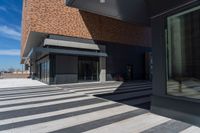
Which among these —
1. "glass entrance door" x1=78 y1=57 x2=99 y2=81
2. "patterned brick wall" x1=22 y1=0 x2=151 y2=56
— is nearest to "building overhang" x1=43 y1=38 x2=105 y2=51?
"patterned brick wall" x1=22 y1=0 x2=151 y2=56

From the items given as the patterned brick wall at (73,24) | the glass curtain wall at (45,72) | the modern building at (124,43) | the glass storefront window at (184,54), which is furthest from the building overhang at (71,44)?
the glass storefront window at (184,54)

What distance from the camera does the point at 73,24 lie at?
18906 millimetres

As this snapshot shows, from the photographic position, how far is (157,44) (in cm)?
579

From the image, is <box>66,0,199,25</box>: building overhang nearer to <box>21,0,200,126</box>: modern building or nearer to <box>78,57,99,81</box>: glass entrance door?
<box>21,0,200,126</box>: modern building

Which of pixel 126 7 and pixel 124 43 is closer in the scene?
pixel 126 7

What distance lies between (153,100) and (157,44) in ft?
7.23

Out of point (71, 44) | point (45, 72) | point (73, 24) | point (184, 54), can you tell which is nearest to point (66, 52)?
point (71, 44)

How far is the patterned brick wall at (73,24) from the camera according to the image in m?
16.5

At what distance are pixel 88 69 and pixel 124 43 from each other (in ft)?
24.2

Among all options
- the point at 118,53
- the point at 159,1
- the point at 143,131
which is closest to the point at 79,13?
the point at 118,53

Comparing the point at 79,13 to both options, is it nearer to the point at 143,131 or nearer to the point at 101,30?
the point at 101,30

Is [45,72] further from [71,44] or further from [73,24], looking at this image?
[73,24]

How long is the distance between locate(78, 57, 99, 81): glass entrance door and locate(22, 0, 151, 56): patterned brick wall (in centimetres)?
310

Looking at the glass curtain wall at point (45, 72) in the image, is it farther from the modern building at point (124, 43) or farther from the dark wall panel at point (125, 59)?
the dark wall panel at point (125, 59)
